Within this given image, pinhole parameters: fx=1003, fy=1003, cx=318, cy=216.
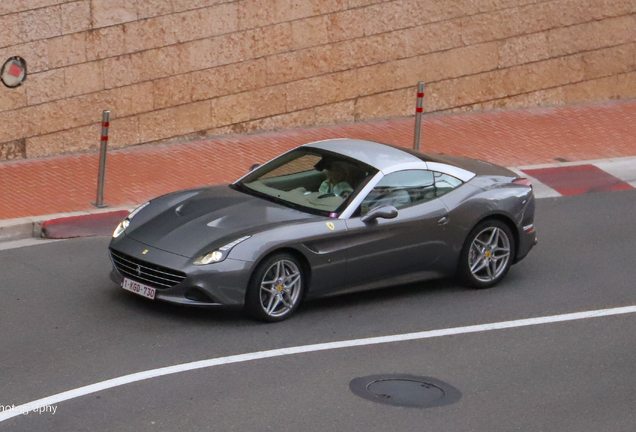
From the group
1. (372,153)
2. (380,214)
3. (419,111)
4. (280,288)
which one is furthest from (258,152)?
(280,288)

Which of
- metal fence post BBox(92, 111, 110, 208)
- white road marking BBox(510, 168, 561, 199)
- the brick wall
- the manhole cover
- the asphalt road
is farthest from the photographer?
the brick wall

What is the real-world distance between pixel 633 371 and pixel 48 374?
4.46 m

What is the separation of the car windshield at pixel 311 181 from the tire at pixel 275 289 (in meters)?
0.70

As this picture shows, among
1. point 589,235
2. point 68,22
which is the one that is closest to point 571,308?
point 589,235

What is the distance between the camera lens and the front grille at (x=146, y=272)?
8.16 meters

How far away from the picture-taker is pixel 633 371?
788 cm

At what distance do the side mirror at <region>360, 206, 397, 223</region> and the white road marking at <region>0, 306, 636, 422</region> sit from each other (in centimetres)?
110

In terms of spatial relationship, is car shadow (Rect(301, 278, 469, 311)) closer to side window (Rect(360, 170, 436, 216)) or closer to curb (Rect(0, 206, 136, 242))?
side window (Rect(360, 170, 436, 216))

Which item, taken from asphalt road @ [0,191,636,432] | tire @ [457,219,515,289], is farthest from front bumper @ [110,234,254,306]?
tire @ [457,219,515,289]

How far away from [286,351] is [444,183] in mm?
2751

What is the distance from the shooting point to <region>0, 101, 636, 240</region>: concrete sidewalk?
40.9 ft

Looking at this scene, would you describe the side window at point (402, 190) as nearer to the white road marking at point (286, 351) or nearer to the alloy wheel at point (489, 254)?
the alloy wheel at point (489, 254)

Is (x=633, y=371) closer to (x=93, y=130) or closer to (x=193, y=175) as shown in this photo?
(x=193, y=175)

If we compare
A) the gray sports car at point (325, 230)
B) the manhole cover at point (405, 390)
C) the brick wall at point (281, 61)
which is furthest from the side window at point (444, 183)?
the brick wall at point (281, 61)
